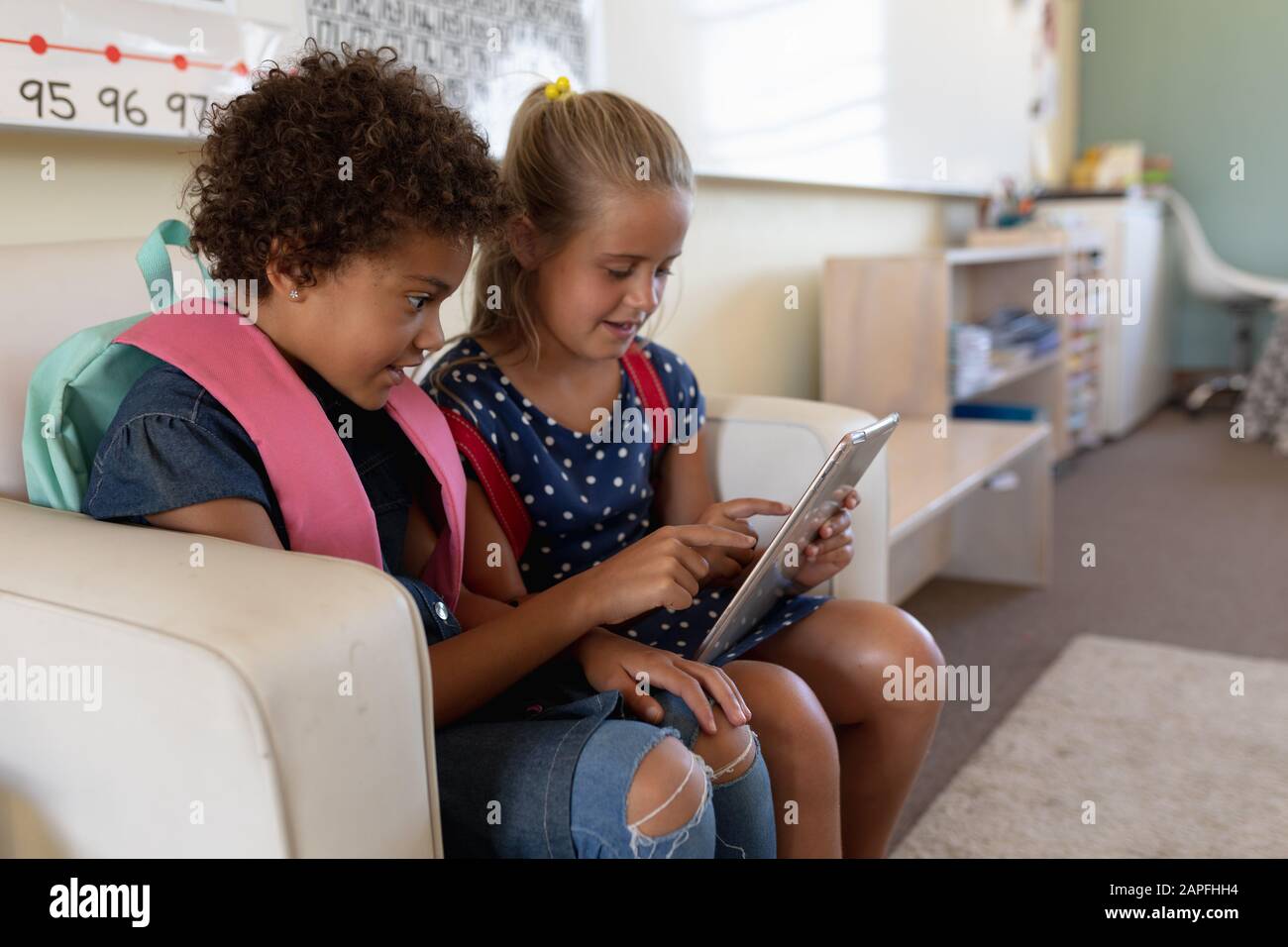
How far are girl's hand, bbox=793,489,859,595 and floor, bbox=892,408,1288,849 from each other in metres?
A: 0.52

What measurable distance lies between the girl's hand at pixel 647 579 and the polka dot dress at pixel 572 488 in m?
0.20

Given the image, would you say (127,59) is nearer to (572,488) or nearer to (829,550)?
(572,488)

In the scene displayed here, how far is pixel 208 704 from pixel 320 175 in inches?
15.9

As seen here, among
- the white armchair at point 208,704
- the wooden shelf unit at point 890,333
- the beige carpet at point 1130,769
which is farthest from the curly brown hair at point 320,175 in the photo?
the wooden shelf unit at point 890,333

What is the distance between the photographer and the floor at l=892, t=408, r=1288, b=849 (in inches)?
85.1

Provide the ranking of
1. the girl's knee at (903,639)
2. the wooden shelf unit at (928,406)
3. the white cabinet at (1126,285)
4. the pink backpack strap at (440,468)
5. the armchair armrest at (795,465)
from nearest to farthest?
the pink backpack strap at (440,468)
the girl's knee at (903,639)
the armchair armrest at (795,465)
the wooden shelf unit at (928,406)
the white cabinet at (1126,285)

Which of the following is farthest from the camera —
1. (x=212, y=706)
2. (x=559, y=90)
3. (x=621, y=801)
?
(x=559, y=90)

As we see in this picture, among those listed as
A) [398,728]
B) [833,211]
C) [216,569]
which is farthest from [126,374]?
[833,211]

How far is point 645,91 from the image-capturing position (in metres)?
2.05

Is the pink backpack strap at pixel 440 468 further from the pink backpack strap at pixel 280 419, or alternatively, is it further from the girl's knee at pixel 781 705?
A: the girl's knee at pixel 781 705

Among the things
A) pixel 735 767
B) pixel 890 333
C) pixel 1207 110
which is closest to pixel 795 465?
pixel 735 767

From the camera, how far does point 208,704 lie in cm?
61

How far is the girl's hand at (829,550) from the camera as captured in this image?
1.16m
